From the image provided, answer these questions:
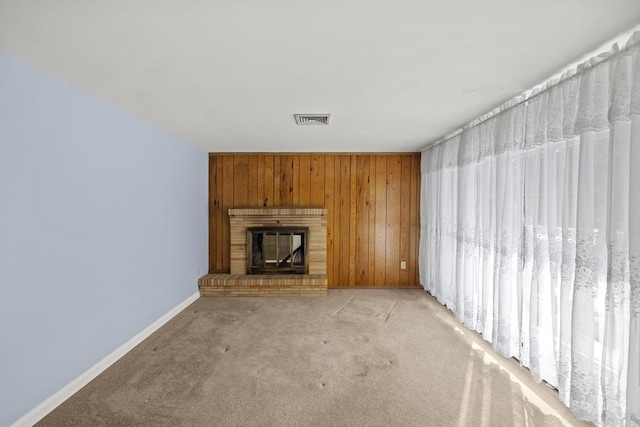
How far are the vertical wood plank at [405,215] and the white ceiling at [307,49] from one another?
74.0 inches

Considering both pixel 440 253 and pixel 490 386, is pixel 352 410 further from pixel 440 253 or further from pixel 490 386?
pixel 440 253

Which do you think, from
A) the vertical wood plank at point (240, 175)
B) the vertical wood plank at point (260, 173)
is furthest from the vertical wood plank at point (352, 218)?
the vertical wood plank at point (240, 175)

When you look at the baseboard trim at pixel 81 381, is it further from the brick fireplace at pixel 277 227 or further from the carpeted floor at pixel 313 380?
the brick fireplace at pixel 277 227

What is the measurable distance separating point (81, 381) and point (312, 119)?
108 inches

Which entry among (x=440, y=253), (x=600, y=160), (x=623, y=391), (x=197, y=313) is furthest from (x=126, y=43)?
(x=440, y=253)

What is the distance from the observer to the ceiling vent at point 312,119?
2.57 m

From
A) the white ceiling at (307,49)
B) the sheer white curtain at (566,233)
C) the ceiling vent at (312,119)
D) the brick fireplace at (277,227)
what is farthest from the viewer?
the brick fireplace at (277,227)

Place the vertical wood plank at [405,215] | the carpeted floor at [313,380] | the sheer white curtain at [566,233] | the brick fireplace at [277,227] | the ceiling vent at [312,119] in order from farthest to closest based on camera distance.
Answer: the vertical wood plank at [405,215] < the brick fireplace at [277,227] < the ceiling vent at [312,119] < the carpeted floor at [313,380] < the sheer white curtain at [566,233]

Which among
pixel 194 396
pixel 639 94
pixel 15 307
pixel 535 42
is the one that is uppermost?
A: pixel 535 42

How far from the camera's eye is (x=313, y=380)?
2111 mm

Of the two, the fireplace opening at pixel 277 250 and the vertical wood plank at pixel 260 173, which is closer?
the fireplace opening at pixel 277 250

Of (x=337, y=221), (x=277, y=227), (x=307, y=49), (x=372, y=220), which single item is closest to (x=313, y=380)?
(x=307, y=49)

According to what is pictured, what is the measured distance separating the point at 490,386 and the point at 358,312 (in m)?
1.59

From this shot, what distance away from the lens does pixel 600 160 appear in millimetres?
1582
